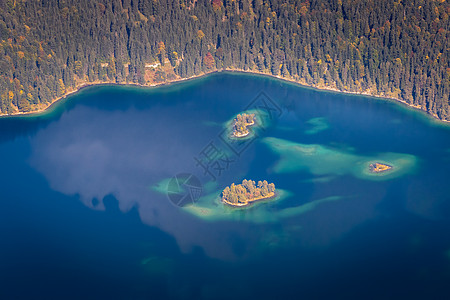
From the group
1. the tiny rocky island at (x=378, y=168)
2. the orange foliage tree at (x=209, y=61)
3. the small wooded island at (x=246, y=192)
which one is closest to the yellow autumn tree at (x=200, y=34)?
Answer: the orange foliage tree at (x=209, y=61)

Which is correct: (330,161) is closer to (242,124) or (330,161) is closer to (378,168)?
(378,168)

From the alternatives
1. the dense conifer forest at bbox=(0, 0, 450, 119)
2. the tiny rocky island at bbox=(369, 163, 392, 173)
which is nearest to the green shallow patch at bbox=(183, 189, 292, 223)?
the tiny rocky island at bbox=(369, 163, 392, 173)

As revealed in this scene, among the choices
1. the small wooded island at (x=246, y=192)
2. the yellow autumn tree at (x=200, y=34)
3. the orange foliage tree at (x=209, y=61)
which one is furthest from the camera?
the yellow autumn tree at (x=200, y=34)

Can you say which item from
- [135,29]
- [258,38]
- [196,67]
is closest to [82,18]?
[135,29]

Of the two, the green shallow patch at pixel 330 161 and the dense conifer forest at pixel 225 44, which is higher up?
the dense conifer forest at pixel 225 44

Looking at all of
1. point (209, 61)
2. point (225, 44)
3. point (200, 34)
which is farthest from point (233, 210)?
point (200, 34)

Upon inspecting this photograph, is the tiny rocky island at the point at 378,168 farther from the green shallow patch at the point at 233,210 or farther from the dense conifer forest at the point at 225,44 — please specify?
the dense conifer forest at the point at 225,44
